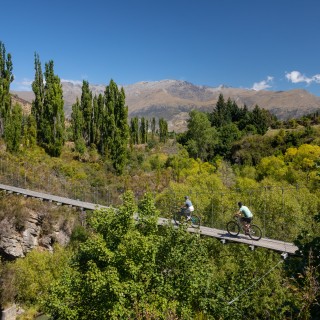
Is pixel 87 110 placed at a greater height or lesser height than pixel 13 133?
greater

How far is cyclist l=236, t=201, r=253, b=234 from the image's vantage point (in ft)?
46.1

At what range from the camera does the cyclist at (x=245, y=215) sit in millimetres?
14039

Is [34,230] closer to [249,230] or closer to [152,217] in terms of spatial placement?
[152,217]

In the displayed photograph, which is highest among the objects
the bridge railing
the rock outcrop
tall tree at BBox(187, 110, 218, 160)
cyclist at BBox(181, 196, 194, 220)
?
tall tree at BBox(187, 110, 218, 160)

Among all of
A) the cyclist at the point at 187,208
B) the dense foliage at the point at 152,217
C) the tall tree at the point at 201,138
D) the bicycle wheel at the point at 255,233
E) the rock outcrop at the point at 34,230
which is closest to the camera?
the dense foliage at the point at 152,217

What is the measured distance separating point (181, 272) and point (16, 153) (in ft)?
98.2

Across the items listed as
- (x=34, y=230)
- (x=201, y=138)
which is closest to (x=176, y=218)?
(x=34, y=230)

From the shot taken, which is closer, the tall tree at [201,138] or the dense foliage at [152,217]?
the dense foliage at [152,217]

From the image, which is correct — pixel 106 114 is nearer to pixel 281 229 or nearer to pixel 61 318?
pixel 281 229

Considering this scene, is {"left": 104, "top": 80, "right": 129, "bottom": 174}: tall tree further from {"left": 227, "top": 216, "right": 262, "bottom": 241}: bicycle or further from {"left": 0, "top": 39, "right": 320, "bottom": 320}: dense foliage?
{"left": 227, "top": 216, "right": 262, "bottom": 241}: bicycle

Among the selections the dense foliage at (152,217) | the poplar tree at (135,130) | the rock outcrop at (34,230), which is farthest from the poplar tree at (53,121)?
the poplar tree at (135,130)

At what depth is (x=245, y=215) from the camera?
14141 mm

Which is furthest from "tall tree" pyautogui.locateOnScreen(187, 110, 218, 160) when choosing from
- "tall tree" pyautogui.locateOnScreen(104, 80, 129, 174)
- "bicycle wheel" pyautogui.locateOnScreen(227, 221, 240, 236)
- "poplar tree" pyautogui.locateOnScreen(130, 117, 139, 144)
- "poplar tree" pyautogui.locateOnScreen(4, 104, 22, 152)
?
"bicycle wheel" pyautogui.locateOnScreen(227, 221, 240, 236)

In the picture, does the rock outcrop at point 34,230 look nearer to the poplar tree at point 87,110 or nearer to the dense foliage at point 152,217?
the dense foliage at point 152,217
